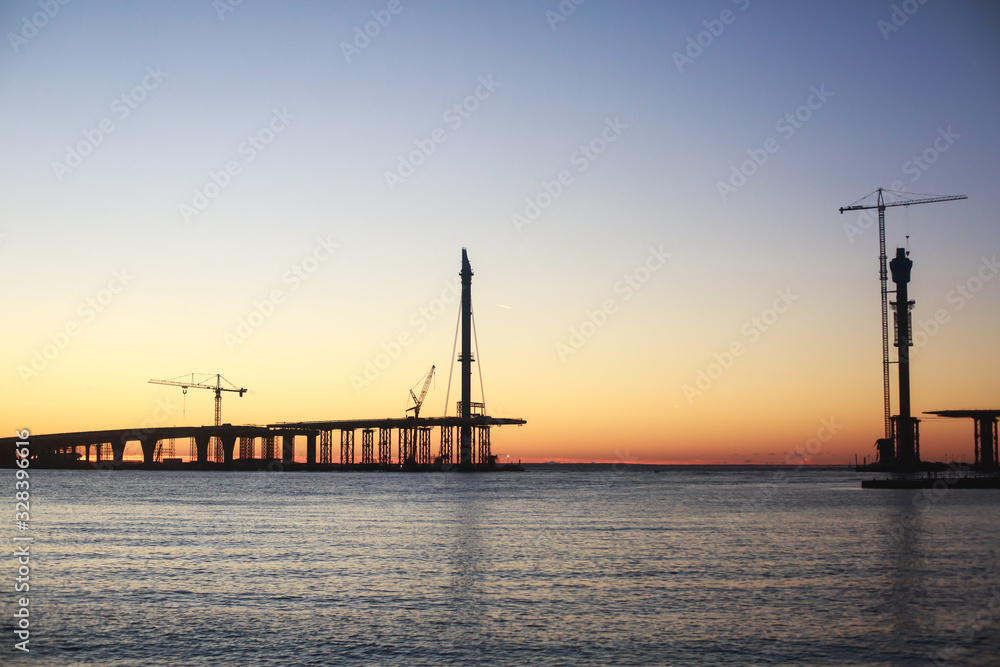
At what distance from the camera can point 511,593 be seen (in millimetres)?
34625

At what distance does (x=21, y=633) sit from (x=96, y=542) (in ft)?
85.9

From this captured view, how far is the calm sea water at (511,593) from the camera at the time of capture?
83.9 ft

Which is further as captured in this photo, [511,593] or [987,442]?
[987,442]

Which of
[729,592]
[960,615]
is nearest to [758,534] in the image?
[729,592]

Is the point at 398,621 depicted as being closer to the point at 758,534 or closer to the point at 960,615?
the point at 960,615

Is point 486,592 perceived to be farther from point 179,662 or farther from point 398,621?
point 179,662

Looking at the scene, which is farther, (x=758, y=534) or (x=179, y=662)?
(x=758, y=534)

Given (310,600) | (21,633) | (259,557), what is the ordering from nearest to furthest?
(21,633)
(310,600)
(259,557)

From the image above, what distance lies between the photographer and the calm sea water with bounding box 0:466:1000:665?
25.6 meters

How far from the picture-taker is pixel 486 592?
34.8 m

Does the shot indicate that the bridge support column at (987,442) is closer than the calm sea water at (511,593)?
No

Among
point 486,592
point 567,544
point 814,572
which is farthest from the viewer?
point 567,544

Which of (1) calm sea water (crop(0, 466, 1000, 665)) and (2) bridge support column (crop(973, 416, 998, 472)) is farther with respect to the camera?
(2) bridge support column (crop(973, 416, 998, 472))

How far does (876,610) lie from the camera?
3108cm
